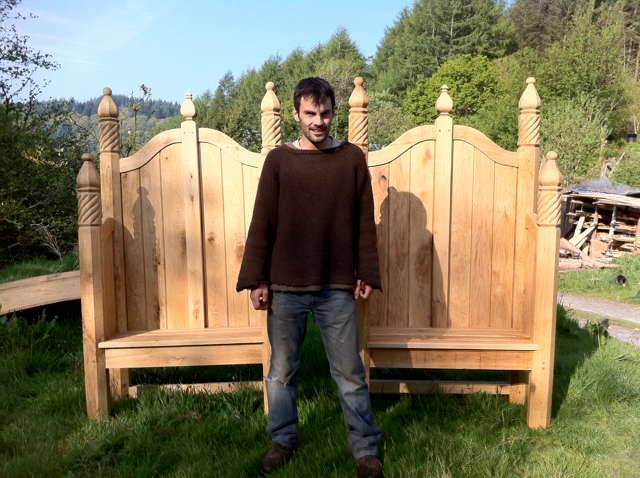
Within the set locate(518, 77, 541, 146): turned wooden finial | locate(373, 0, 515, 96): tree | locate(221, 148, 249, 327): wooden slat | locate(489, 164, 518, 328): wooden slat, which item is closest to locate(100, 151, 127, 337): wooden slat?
locate(221, 148, 249, 327): wooden slat

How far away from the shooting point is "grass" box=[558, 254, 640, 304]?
9145 mm

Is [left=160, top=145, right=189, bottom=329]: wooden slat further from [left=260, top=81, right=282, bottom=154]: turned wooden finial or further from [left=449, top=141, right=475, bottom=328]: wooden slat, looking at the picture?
[left=449, top=141, right=475, bottom=328]: wooden slat

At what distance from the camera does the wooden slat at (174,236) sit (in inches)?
144

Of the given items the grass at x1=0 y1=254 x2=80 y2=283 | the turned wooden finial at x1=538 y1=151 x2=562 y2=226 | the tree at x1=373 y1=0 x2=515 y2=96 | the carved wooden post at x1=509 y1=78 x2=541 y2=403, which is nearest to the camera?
the turned wooden finial at x1=538 y1=151 x2=562 y2=226

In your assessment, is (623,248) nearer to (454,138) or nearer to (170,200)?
(454,138)

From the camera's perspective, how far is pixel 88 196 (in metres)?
3.31

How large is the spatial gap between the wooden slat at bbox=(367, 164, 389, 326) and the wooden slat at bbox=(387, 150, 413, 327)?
1.1 inches

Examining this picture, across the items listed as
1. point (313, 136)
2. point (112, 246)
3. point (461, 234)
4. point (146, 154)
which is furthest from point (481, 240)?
point (112, 246)

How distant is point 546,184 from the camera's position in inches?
128

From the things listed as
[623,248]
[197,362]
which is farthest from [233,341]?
[623,248]

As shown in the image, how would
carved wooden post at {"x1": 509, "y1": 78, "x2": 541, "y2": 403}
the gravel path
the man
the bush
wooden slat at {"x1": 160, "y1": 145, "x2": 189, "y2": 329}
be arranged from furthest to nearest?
1. the bush
2. the gravel path
3. wooden slat at {"x1": 160, "y1": 145, "x2": 189, "y2": 329}
4. carved wooden post at {"x1": 509, "y1": 78, "x2": 541, "y2": 403}
5. the man

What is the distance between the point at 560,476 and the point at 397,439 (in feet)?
2.84

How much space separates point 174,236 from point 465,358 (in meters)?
2.11

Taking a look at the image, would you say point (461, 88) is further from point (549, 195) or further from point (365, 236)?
point (365, 236)
